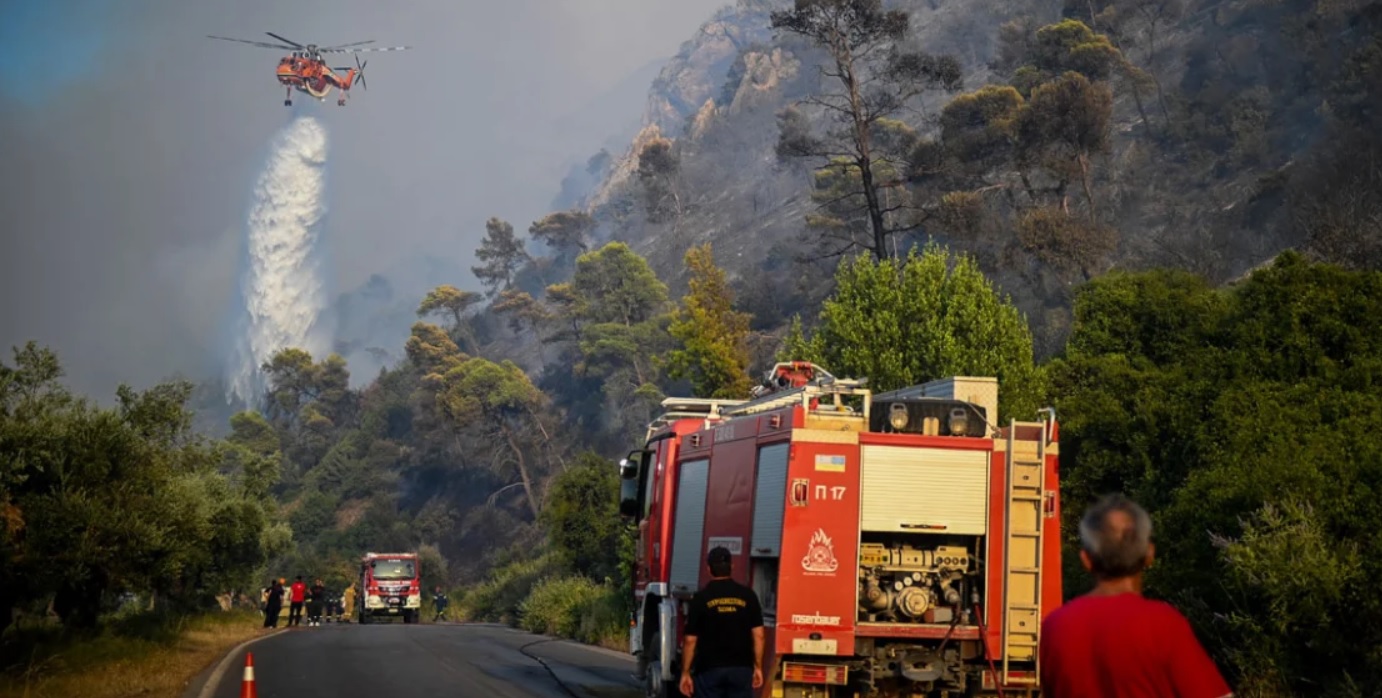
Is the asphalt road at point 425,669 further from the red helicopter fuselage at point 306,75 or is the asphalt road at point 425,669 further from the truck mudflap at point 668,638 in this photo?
the red helicopter fuselage at point 306,75

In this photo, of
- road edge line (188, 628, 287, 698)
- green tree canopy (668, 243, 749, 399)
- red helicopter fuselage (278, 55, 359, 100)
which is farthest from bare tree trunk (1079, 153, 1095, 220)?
red helicopter fuselage (278, 55, 359, 100)

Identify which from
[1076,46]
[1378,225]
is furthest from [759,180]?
[1378,225]

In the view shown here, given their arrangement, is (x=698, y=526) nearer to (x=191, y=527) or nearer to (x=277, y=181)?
(x=191, y=527)

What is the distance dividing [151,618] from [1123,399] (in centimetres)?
2049

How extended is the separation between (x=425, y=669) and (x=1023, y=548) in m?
13.0

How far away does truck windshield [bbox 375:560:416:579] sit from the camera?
54.8 meters

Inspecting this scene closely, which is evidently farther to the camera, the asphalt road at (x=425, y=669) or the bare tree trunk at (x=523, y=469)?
the bare tree trunk at (x=523, y=469)

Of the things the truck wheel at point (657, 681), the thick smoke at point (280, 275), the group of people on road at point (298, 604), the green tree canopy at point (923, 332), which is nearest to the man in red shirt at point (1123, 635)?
the truck wheel at point (657, 681)

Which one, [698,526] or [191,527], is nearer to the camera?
[698,526]

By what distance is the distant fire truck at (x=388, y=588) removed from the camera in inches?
2147

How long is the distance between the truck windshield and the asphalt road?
19898 millimetres

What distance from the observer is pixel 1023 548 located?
44.8 feet

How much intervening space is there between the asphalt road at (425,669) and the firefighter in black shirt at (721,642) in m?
9.06

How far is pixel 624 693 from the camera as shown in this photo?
66.1 ft
